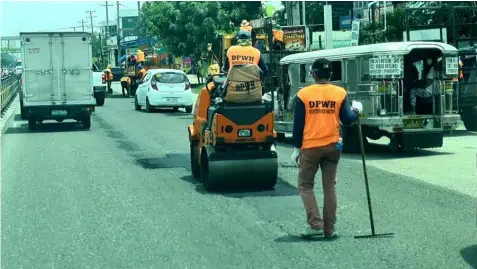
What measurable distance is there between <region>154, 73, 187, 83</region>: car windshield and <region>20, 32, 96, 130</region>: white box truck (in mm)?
7160

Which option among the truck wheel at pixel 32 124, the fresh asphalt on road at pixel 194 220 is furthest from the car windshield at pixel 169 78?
the fresh asphalt on road at pixel 194 220

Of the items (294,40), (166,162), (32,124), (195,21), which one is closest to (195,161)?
(166,162)

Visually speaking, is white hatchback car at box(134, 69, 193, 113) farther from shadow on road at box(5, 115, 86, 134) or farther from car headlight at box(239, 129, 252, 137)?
car headlight at box(239, 129, 252, 137)

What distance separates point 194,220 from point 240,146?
2432mm

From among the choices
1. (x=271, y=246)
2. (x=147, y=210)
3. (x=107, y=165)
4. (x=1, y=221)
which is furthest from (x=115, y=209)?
(x=107, y=165)

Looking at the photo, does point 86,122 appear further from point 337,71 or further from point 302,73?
point 337,71

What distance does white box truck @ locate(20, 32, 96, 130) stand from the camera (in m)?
24.1

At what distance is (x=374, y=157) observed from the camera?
17109 mm

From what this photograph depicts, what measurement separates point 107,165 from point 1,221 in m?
5.38

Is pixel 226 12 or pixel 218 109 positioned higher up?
pixel 226 12

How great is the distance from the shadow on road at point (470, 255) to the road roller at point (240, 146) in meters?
4.29

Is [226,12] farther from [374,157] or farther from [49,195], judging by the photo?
[49,195]

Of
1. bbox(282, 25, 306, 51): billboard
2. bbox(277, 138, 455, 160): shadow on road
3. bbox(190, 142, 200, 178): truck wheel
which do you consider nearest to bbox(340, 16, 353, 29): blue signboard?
bbox(282, 25, 306, 51): billboard

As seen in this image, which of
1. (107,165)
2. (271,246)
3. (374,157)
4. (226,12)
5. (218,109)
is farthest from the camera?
(226,12)
